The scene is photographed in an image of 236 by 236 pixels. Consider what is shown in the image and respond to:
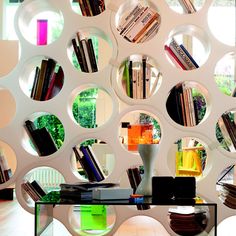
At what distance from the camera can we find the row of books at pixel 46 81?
3156mm

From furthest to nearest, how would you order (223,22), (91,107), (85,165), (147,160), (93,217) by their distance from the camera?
(91,107) → (223,22) → (85,165) → (93,217) → (147,160)

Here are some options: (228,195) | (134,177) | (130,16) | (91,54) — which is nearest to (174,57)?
(130,16)

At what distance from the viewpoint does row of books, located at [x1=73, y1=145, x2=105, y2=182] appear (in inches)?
123

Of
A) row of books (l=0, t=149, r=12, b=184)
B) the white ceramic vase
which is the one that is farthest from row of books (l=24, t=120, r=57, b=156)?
the white ceramic vase

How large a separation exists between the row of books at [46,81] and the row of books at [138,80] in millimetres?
476

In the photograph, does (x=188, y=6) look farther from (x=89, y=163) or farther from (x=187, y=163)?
(x=187, y=163)

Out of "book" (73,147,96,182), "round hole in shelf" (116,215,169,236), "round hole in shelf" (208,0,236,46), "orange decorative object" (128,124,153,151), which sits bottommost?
"round hole in shelf" (116,215,169,236)

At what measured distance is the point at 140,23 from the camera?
313cm

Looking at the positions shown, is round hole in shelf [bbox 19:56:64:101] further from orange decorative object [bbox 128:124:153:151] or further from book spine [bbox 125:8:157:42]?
orange decorative object [bbox 128:124:153:151]

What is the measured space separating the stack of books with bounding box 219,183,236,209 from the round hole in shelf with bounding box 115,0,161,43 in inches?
47.4

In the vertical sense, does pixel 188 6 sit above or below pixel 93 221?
above

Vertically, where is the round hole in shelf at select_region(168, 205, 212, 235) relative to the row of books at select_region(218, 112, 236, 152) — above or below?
below

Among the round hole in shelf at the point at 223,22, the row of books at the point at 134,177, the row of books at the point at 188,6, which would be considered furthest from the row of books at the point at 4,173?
the round hole in shelf at the point at 223,22

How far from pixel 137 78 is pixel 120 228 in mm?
1276
